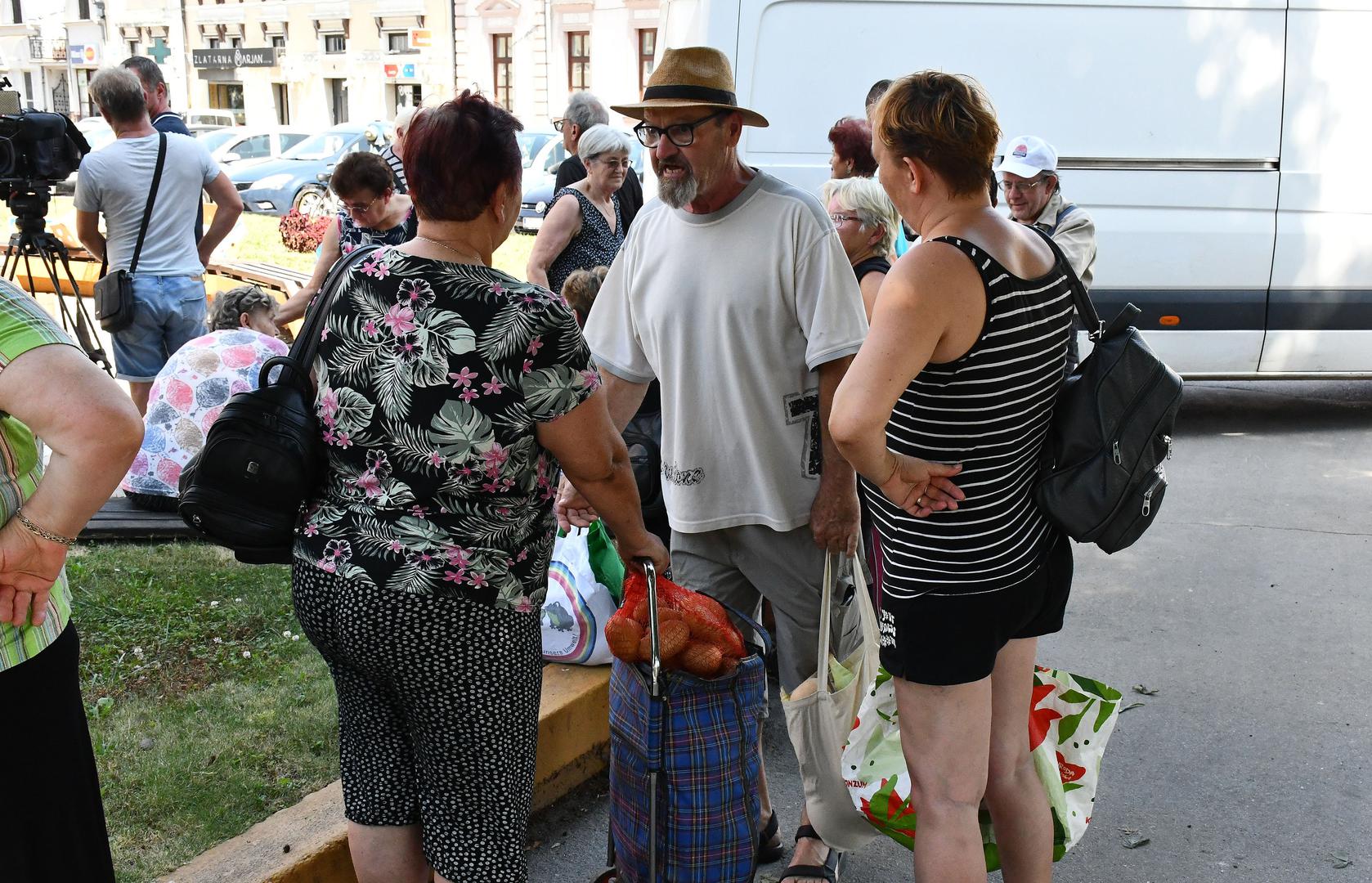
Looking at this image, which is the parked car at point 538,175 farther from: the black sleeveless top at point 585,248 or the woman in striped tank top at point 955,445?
the woman in striped tank top at point 955,445

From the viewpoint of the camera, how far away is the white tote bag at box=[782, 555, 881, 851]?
3.03 meters

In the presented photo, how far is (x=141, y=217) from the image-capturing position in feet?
19.4

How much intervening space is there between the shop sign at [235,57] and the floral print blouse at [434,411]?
4981 centimetres

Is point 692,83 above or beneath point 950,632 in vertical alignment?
above

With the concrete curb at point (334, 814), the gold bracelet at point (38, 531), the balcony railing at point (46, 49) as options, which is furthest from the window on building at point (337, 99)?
the gold bracelet at point (38, 531)

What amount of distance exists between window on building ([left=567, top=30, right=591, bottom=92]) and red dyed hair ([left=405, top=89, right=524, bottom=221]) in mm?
37540

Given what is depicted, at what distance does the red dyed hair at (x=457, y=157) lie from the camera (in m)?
2.26

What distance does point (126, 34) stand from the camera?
53.9 m

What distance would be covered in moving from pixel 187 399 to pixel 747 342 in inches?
117

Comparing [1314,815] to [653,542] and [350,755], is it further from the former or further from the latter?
[350,755]

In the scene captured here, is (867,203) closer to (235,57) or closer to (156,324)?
(156,324)

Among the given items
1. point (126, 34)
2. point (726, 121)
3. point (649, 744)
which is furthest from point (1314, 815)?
point (126, 34)

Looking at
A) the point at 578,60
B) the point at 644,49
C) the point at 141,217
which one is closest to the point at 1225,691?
the point at 141,217

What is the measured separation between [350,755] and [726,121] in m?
1.72
